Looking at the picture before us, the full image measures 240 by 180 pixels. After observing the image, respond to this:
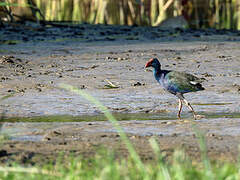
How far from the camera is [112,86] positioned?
25.7ft

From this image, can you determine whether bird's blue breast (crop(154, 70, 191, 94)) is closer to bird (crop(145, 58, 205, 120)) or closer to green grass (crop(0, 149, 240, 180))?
bird (crop(145, 58, 205, 120))

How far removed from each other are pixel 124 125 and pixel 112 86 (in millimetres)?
2349

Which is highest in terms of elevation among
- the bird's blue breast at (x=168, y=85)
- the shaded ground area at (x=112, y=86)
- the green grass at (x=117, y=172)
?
the green grass at (x=117, y=172)

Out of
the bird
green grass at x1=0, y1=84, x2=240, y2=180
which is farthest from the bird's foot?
green grass at x1=0, y1=84, x2=240, y2=180

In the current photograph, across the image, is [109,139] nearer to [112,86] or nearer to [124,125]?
[124,125]

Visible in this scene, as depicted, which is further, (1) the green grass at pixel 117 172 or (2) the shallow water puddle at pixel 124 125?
(2) the shallow water puddle at pixel 124 125

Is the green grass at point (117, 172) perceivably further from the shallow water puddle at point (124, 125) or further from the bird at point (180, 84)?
the bird at point (180, 84)

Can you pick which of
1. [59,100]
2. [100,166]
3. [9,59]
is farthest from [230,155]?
[9,59]

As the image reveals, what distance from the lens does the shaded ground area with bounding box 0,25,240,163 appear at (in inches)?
184

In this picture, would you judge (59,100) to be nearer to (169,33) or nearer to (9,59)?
(9,59)

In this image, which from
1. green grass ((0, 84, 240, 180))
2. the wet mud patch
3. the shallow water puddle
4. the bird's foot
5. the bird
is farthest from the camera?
the bird

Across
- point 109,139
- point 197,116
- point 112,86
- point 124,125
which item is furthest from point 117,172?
point 112,86

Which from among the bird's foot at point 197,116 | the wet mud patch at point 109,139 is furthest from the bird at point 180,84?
the wet mud patch at point 109,139

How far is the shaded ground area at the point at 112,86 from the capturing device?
4.66 m
